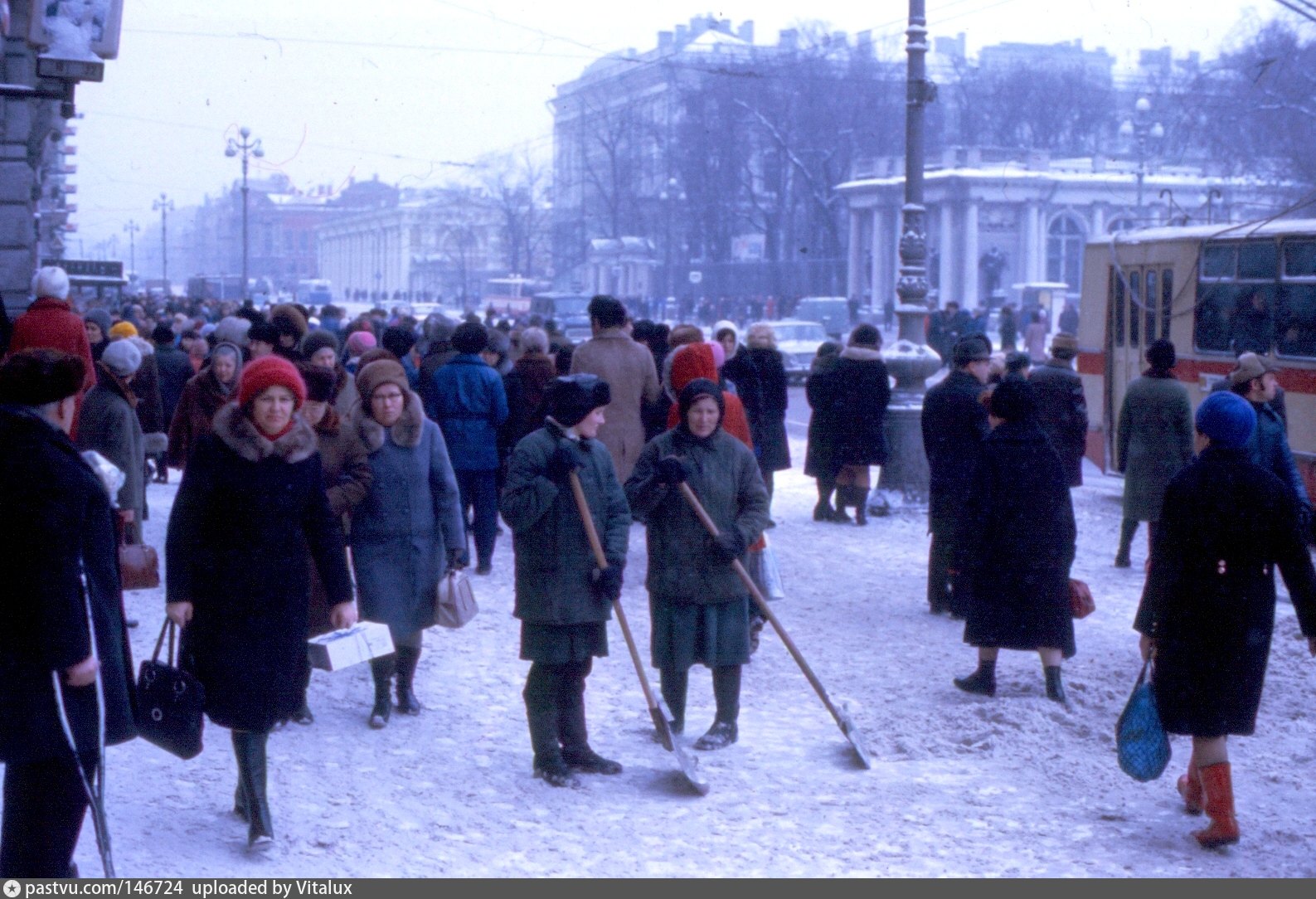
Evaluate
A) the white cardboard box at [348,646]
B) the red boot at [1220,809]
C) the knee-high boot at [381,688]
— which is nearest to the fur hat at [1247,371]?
the red boot at [1220,809]

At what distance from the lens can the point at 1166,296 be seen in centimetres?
1639

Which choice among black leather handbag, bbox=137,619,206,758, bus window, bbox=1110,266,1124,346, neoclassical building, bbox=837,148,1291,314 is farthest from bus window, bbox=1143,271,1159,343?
neoclassical building, bbox=837,148,1291,314

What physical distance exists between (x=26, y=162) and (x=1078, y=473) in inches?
552

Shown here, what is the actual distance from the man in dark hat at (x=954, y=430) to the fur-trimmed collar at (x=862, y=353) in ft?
10.7

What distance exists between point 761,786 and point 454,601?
1434mm

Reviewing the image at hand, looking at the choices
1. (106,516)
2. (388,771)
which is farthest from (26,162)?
(106,516)

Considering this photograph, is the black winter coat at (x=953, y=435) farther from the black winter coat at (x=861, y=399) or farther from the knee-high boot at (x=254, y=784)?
the knee-high boot at (x=254, y=784)

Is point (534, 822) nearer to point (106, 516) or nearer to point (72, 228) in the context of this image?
point (106, 516)

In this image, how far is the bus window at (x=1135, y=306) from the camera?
16.9 meters

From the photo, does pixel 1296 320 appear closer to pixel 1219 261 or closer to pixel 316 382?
pixel 1219 261

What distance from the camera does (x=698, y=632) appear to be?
6.65 m

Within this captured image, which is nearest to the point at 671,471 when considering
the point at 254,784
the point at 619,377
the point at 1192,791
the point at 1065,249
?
the point at 254,784

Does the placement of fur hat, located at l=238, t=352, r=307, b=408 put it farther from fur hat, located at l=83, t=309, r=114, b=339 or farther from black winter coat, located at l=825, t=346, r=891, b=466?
fur hat, located at l=83, t=309, r=114, b=339

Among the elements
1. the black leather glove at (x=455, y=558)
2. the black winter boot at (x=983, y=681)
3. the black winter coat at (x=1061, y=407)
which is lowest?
the black winter boot at (x=983, y=681)
